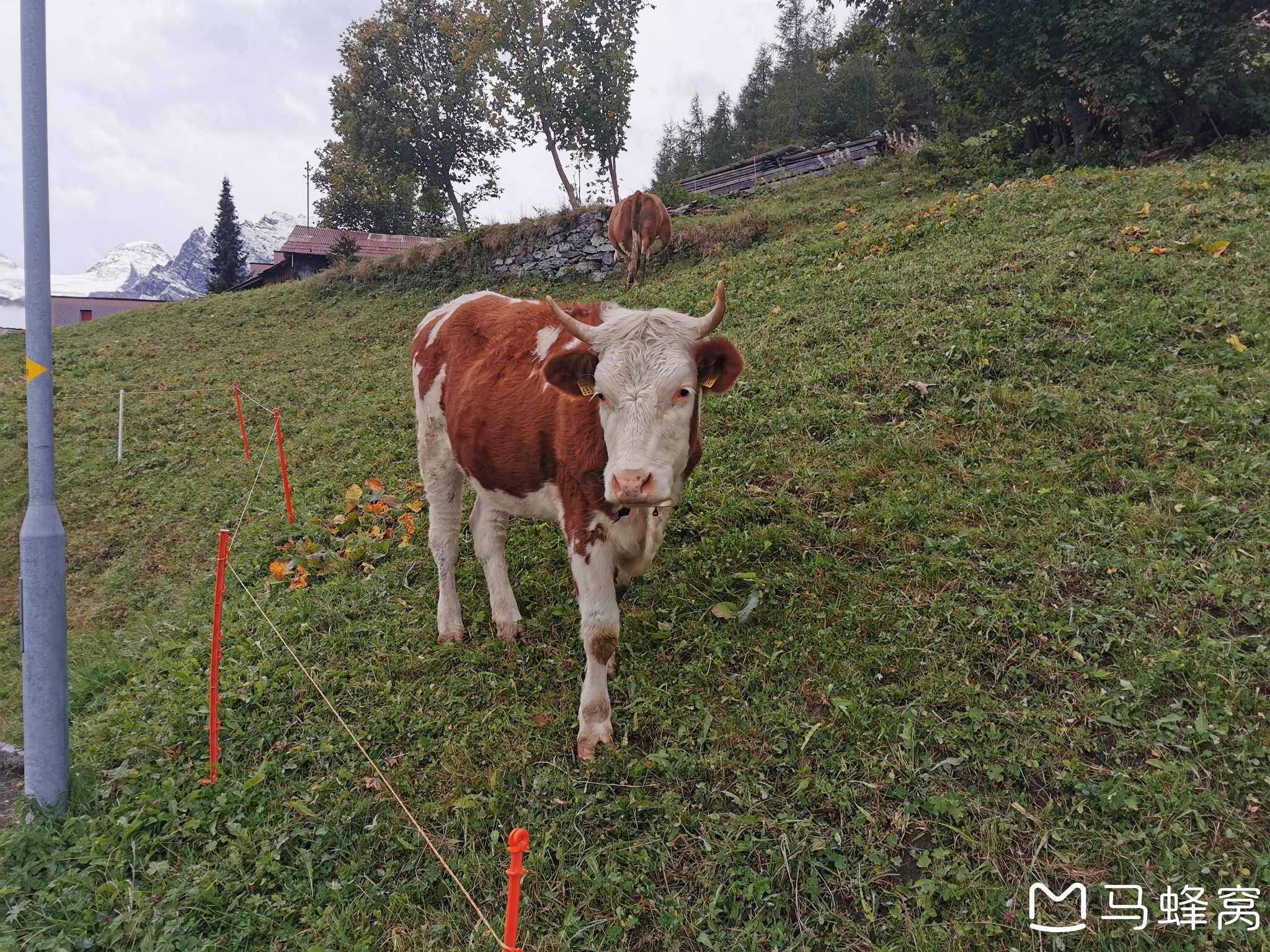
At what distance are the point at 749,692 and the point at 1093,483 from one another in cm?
288

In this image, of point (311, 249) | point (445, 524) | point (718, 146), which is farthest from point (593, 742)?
point (718, 146)

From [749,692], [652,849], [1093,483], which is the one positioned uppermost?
[1093,483]

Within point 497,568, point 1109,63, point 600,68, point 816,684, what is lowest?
point 816,684

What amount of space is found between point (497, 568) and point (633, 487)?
2.29 m

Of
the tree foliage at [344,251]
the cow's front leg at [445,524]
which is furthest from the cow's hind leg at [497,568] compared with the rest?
the tree foliage at [344,251]

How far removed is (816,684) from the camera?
3.88m

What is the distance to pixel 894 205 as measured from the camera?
14016 mm

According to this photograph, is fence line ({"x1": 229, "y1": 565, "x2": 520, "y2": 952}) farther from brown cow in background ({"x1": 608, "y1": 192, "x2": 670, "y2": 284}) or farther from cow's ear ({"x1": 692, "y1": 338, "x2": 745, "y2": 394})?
brown cow in background ({"x1": 608, "y1": 192, "x2": 670, "y2": 284})

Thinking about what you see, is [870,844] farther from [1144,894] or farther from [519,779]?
[519,779]

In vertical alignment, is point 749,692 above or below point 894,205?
below

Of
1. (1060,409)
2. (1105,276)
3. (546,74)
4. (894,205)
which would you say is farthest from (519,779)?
(546,74)

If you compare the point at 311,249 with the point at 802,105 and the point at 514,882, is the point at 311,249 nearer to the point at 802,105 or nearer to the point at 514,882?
the point at 802,105

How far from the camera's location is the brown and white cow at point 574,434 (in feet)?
11.2

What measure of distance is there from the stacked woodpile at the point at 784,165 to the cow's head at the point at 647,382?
67.7 feet
